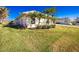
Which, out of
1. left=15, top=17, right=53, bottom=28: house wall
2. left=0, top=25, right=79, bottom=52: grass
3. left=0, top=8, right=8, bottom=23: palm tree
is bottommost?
left=0, top=25, right=79, bottom=52: grass

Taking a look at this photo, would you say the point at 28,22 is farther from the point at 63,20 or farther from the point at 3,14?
the point at 63,20

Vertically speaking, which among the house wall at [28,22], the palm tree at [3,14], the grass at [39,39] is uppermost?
the palm tree at [3,14]

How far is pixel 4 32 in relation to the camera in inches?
95.5

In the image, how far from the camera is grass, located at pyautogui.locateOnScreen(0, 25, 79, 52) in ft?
7.91

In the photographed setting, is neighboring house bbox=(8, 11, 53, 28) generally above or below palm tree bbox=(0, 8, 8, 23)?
below

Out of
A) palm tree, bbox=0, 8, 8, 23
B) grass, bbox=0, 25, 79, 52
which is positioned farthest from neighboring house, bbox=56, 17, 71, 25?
palm tree, bbox=0, 8, 8, 23

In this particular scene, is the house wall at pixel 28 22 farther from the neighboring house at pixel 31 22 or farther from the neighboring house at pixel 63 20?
the neighboring house at pixel 63 20

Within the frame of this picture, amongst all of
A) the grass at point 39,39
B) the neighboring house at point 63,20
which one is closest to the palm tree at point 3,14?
the grass at point 39,39

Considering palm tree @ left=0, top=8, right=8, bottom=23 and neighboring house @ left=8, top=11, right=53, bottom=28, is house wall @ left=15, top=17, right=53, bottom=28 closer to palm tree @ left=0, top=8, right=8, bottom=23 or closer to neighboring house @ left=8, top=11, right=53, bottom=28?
neighboring house @ left=8, top=11, right=53, bottom=28

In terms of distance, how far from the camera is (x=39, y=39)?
2.44 meters

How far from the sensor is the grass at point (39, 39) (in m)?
2.41

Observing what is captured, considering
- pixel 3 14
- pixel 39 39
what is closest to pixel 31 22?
pixel 39 39

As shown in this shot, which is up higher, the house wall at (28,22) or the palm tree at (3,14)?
the palm tree at (3,14)
